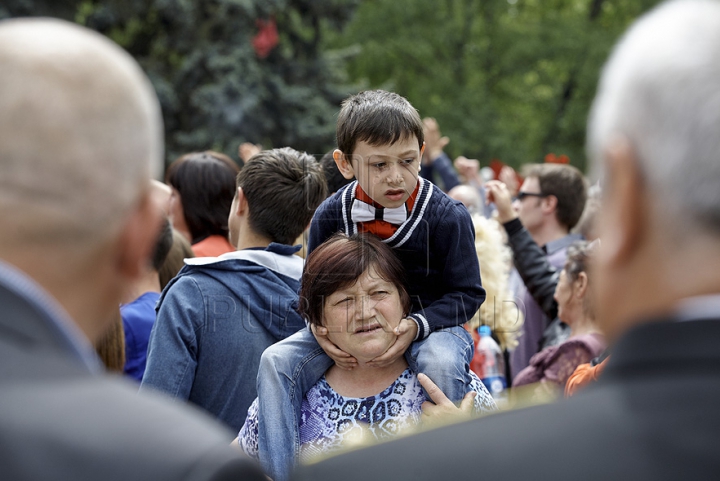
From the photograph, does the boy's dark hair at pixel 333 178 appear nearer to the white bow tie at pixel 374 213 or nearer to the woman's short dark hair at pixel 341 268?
the white bow tie at pixel 374 213

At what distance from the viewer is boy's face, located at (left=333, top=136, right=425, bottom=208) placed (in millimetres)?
3289

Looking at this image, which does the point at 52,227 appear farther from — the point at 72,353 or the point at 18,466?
the point at 18,466

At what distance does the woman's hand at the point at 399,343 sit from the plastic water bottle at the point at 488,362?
1706 millimetres

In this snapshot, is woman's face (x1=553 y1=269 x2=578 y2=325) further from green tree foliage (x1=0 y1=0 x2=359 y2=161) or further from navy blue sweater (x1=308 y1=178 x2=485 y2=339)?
green tree foliage (x1=0 y1=0 x2=359 y2=161)

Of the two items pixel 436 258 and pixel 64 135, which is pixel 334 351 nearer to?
pixel 436 258

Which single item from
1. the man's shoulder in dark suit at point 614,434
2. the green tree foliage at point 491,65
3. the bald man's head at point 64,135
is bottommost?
the green tree foliage at point 491,65

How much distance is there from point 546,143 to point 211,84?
10922 mm

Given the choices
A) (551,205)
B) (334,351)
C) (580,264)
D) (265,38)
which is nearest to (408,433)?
(334,351)

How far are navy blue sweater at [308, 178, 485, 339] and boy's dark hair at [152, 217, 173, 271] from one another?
1.17 metres

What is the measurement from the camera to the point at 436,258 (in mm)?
3266

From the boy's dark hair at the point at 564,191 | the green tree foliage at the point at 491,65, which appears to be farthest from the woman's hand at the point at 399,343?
the green tree foliage at the point at 491,65

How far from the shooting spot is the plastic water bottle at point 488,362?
4727 mm

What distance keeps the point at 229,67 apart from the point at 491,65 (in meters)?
10.4

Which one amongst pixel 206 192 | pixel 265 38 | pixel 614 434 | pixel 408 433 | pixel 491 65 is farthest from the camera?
pixel 491 65
